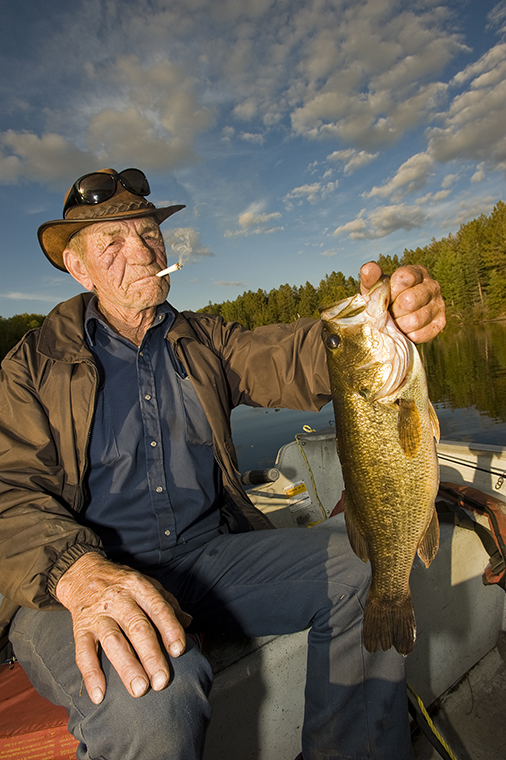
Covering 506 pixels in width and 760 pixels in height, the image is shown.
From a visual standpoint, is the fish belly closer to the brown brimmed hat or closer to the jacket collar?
the jacket collar

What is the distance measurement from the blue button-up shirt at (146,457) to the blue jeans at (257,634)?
0.16m

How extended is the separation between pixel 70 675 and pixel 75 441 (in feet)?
3.38

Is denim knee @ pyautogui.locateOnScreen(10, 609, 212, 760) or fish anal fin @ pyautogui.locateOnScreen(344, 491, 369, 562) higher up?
fish anal fin @ pyautogui.locateOnScreen(344, 491, 369, 562)

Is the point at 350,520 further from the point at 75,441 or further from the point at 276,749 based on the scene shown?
the point at 75,441

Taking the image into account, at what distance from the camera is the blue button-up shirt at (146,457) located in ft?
7.04

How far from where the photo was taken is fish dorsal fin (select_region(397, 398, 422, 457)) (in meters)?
1.77

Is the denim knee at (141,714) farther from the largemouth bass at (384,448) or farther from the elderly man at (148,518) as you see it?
the largemouth bass at (384,448)

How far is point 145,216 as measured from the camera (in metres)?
2.70

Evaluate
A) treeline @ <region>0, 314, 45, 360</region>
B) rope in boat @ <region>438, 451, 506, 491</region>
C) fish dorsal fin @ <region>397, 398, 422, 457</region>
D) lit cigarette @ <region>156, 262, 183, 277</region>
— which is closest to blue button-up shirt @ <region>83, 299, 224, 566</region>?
lit cigarette @ <region>156, 262, 183, 277</region>

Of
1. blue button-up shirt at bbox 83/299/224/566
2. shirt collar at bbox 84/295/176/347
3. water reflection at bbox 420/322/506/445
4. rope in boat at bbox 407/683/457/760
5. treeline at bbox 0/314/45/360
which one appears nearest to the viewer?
rope in boat at bbox 407/683/457/760

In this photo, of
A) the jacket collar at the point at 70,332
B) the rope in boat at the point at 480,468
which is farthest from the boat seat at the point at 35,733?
the rope in boat at the point at 480,468

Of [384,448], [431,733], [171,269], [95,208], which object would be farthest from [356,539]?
[95,208]

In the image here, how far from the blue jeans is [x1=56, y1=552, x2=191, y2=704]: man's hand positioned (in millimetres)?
68

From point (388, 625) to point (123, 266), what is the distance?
94.2 inches
